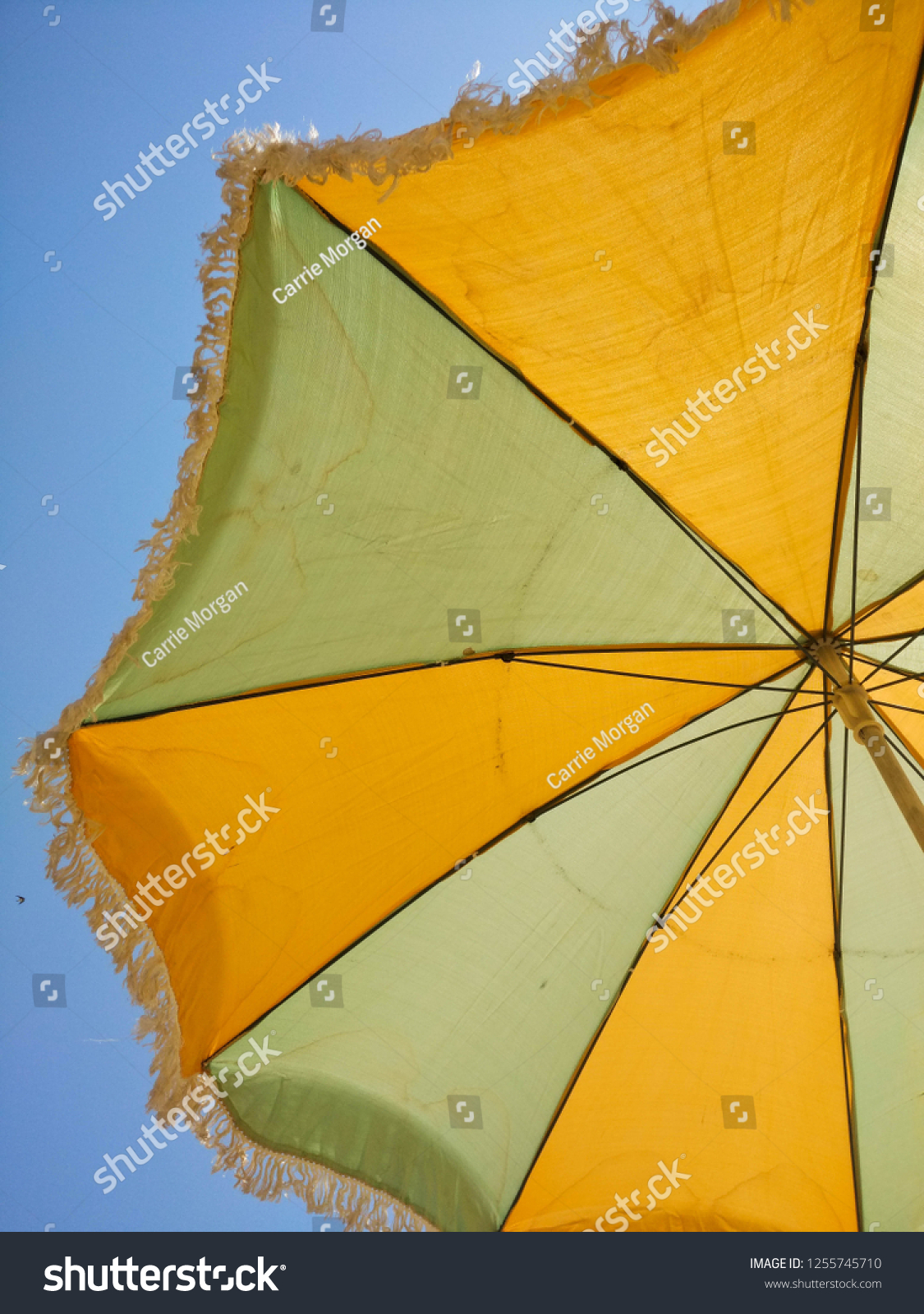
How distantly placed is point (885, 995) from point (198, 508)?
6.86ft

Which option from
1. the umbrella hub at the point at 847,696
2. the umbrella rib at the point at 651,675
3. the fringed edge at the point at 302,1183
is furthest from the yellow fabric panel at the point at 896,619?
the fringed edge at the point at 302,1183

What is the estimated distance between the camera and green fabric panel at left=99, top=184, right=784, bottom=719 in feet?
6.26

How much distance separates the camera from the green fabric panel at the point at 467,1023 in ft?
7.30

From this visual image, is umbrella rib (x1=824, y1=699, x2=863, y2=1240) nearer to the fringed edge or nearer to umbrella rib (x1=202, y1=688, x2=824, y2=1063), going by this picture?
umbrella rib (x1=202, y1=688, x2=824, y2=1063)

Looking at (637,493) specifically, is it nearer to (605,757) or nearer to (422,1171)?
(605,757)

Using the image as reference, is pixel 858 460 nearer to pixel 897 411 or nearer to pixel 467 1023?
pixel 897 411

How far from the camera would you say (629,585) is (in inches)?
85.2

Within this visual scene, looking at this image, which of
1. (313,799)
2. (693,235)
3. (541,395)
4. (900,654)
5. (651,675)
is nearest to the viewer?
(693,235)

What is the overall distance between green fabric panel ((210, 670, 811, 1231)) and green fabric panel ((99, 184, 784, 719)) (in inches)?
20.6

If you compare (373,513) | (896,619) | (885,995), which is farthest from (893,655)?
(373,513)

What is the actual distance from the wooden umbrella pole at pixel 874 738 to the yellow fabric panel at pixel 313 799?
47 centimetres

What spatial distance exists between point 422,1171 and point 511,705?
1211 millimetres

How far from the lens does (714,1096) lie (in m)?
2.28
